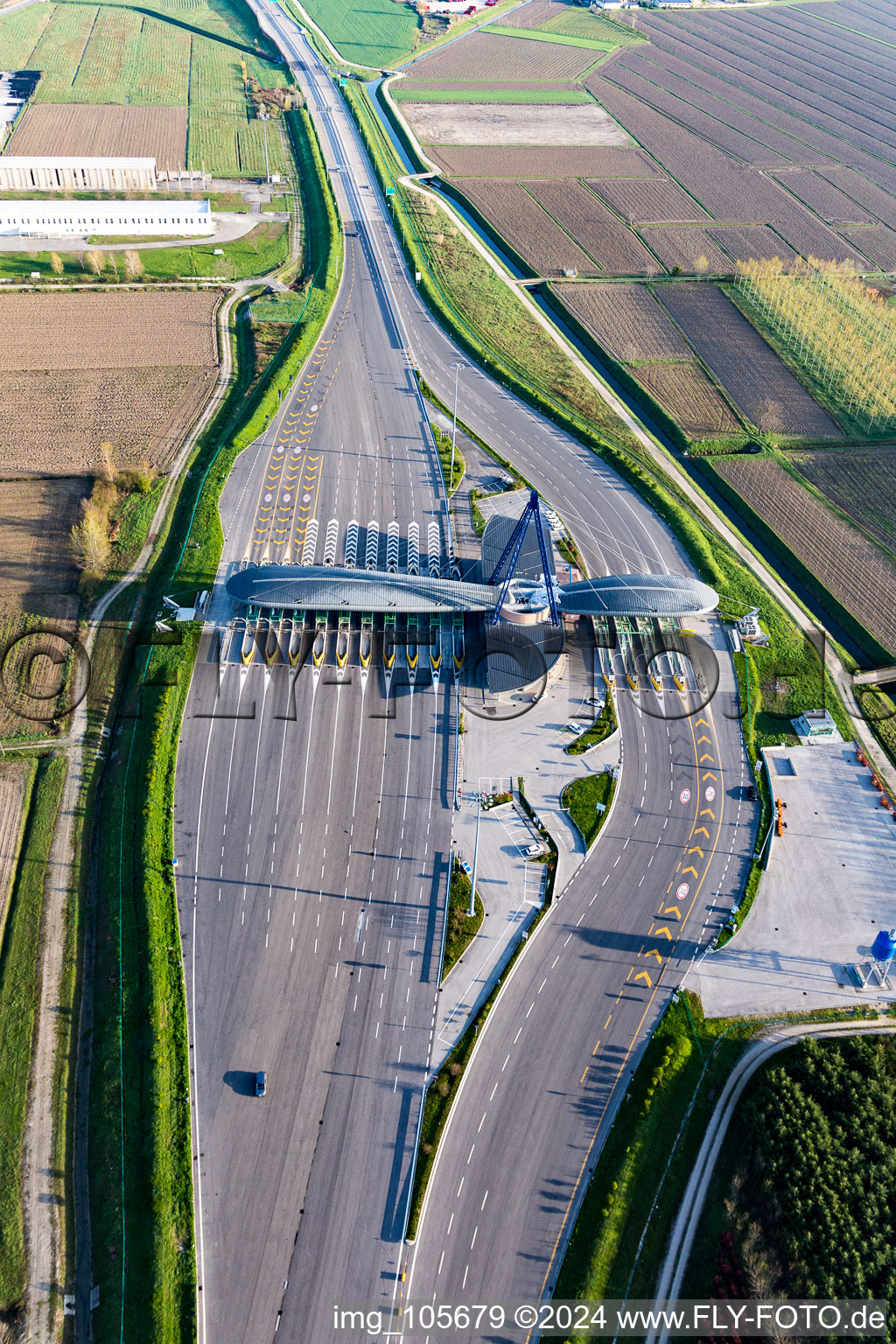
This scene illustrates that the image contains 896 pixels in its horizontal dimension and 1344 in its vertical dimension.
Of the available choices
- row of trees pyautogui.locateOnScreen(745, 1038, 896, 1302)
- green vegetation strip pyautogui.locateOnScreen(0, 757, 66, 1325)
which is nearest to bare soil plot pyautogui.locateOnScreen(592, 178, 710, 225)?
green vegetation strip pyautogui.locateOnScreen(0, 757, 66, 1325)

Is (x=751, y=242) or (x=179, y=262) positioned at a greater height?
(x=751, y=242)

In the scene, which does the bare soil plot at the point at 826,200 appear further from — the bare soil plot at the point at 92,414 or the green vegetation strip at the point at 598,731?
the green vegetation strip at the point at 598,731

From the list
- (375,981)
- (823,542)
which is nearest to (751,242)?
(823,542)

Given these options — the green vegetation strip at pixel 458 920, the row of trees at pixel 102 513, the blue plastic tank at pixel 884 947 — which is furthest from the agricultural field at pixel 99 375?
the blue plastic tank at pixel 884 947

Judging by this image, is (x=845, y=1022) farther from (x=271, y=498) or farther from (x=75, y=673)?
→ (x=271, y=498)

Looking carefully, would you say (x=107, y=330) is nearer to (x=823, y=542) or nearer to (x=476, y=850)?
(x=823, y=542)

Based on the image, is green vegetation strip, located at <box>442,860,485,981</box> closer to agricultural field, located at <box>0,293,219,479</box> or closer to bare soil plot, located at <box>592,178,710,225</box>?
agricultural field, located at <box>0,293,219,479</box>

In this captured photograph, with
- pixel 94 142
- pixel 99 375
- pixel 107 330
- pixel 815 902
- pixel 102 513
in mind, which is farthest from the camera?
pixel 94 142
